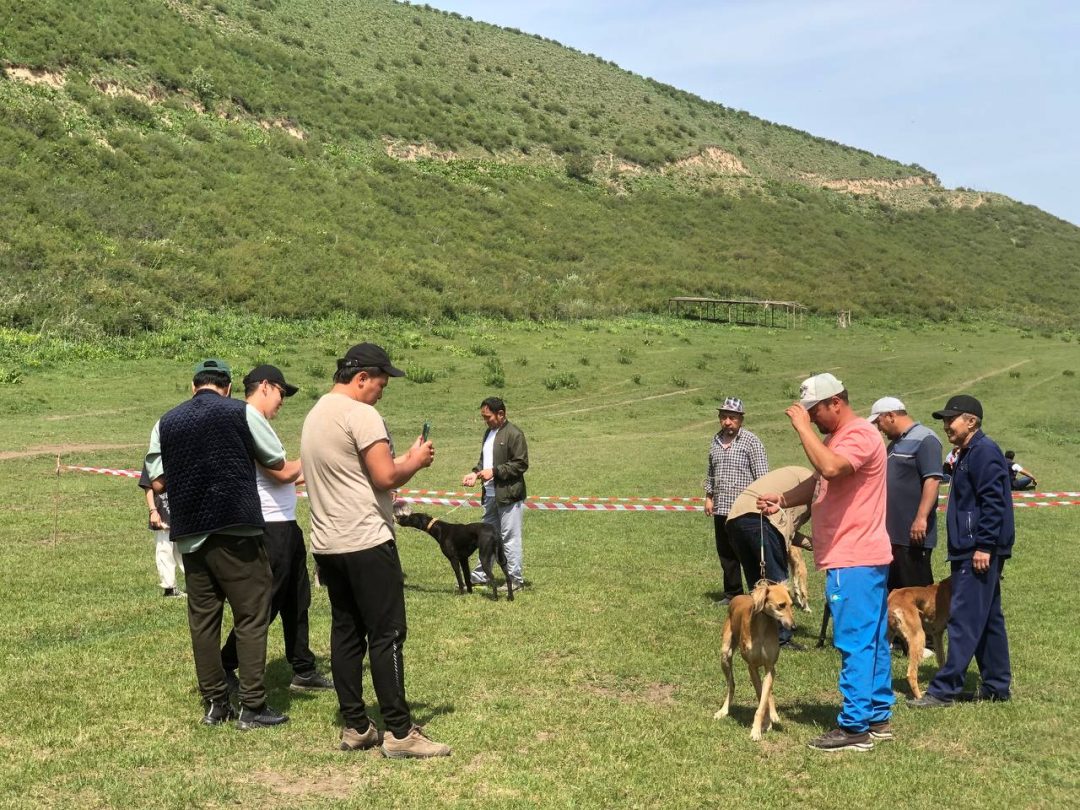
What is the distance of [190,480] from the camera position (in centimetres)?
555

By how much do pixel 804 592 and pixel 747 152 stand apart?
269 feet

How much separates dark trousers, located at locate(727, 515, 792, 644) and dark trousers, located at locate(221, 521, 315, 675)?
144 inches

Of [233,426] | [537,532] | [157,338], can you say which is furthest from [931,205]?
[233,426]

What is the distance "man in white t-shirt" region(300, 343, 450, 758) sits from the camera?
16.6 ft

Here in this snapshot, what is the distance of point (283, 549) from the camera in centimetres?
632

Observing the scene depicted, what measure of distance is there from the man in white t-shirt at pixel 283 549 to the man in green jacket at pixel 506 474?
10.4 ft

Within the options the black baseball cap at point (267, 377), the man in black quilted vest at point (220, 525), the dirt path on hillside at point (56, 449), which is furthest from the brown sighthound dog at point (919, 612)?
the dirt path on hillside at point (56, 449)

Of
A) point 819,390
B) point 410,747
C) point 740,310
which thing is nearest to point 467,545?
point 410,747

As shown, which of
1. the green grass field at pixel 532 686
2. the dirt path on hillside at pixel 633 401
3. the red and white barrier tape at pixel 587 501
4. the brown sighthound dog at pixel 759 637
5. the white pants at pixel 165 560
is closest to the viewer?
the green grass field at pixel 532 686

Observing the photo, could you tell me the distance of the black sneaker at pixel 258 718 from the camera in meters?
5.67

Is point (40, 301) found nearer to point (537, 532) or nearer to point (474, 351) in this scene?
point (474, 351)

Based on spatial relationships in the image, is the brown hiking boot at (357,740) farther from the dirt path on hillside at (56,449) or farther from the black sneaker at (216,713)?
the dirt path on hillside at (56,449)

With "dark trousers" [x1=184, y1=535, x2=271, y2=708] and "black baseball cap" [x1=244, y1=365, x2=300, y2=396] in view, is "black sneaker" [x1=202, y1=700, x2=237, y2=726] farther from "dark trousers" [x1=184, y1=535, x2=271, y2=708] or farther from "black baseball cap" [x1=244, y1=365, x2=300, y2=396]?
"black baseball cap" [x1=244, y1=365, x2=300, y2=396]

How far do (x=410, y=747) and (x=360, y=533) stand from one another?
121cm
